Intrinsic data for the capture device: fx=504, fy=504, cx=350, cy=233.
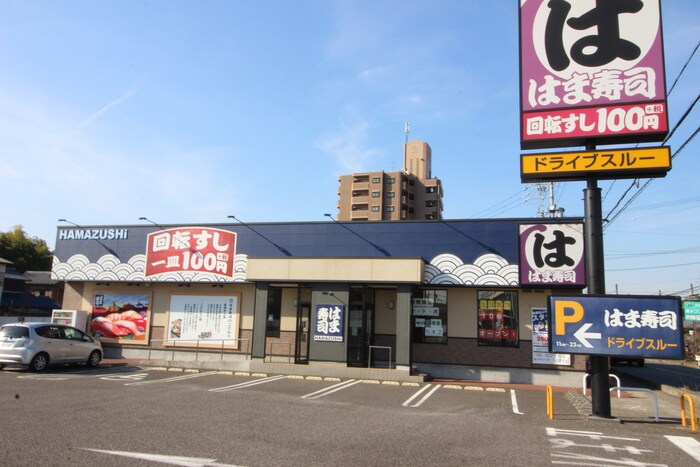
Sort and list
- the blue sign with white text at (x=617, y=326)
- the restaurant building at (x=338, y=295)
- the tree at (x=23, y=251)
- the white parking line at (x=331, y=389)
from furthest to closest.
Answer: the tree at (x=23, y=251) < the restaurant building at (x=338, y=295) < the white parking line at (x=331, y=389) < the blue sign with white text at (x=617, y=326)

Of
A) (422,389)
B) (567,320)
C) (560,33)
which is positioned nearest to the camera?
(567,320)

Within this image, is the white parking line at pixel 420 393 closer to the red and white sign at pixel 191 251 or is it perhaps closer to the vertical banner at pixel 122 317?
the red and white sign at pixel 191 251

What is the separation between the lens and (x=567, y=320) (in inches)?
414

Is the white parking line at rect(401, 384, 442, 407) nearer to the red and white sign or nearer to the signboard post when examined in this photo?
the red and white sign

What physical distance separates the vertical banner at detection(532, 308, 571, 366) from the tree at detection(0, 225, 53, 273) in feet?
163

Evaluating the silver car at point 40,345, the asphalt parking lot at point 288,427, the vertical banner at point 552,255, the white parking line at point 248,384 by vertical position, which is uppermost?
the vertical banner at point 552,255

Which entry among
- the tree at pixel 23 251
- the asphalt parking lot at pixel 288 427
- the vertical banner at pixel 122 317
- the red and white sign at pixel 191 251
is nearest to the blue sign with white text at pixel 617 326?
the asphalt parking lot at pixel 288 427

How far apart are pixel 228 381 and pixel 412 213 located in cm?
7091

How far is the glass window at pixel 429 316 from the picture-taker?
18.1m

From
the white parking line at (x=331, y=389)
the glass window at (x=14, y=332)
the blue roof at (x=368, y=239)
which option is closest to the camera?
the white parking line at (x=331, y=389)

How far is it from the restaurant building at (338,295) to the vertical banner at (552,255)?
0.04 metres

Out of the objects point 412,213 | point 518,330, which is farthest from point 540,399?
point 412,213

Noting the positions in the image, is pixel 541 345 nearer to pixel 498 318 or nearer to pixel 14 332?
pixel 498 318

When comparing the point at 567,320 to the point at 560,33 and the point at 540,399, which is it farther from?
the point at 560,33
